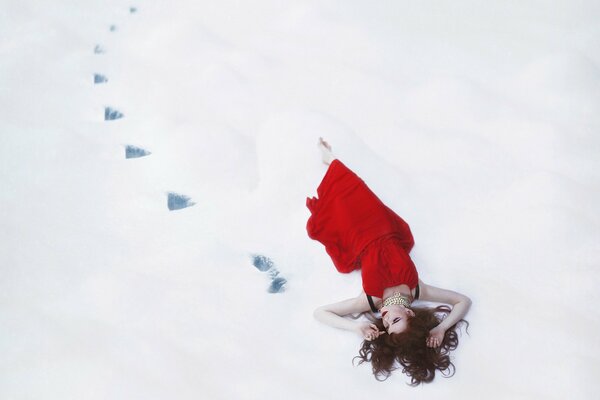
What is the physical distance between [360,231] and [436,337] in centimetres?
47

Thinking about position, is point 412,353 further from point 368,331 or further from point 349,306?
point 349,306

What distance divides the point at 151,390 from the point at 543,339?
4.07 ft

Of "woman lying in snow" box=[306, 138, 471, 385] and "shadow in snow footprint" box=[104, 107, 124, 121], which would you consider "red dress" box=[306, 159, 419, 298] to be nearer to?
"woman lying in snow" box=[306, 138, 471, 385]

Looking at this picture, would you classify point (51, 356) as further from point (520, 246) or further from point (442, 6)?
point (442, 6)

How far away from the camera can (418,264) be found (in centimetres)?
189

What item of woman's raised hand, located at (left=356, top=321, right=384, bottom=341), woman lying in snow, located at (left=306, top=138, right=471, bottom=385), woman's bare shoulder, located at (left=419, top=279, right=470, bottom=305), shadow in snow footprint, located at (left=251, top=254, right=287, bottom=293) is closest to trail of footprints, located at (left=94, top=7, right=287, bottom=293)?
shadow in snow footprint, located at (left=251, top=254, right=287, bottom=293)

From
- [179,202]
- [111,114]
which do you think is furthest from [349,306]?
[111,114]

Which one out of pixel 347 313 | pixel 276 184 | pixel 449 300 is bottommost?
pixel 347 313

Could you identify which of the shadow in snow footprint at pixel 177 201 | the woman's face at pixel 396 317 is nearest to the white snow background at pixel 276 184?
the shadow in snow footprint at pixel 177 201

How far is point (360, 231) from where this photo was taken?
6.22 ft

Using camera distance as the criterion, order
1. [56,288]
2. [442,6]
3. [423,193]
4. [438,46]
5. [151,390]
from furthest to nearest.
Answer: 1. [442,6]
2. [438,46]
3. [423,193]
4. [56,288]
5. [151,390]

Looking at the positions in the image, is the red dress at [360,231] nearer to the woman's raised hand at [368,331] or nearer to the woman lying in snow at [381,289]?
the woman lying in snow at [381,289]

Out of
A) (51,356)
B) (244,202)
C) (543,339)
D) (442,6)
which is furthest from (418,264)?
(442,6)

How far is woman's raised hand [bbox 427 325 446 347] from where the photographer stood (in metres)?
1.63
